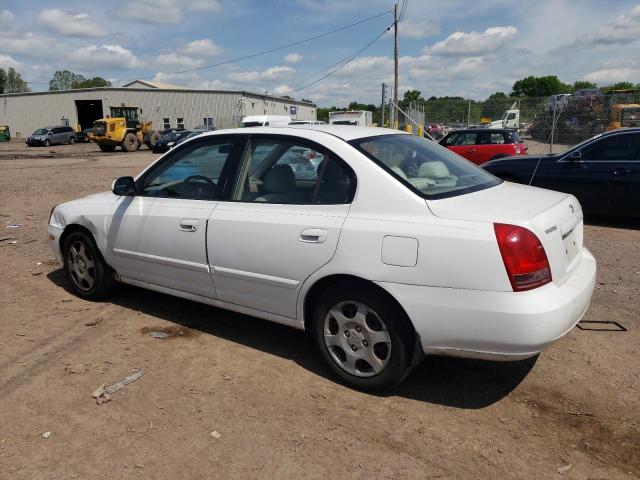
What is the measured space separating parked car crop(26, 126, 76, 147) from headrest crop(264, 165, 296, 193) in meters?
45.1

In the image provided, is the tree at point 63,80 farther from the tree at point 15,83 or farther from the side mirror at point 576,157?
the side mirror at point 576,157

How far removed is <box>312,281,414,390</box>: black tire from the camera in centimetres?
305

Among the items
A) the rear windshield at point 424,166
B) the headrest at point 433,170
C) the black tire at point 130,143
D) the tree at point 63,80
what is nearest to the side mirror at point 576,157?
the rear windshield at point 424,166

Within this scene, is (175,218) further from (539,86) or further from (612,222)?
(539,86)

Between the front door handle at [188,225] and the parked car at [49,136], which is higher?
the parked car at [49,136]

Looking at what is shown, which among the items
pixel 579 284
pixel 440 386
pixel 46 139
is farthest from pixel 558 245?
pixel 46 139

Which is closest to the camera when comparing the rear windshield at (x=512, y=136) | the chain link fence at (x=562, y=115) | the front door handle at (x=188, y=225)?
the front door handle at (x=188, y=225)

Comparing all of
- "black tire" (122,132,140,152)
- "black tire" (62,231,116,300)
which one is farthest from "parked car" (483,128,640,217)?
"black tire" (122,132,140,152)

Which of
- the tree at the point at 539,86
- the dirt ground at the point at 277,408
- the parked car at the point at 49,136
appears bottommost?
the dirt ground at the point at 277,408

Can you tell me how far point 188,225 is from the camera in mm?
3922

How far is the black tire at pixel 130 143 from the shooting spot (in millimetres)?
36250

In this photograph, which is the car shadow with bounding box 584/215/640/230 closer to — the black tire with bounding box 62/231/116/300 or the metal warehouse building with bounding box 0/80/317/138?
the black tire with bounding box 62/231/116/300

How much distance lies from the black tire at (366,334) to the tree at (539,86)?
123734 mm

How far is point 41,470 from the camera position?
104 inches
